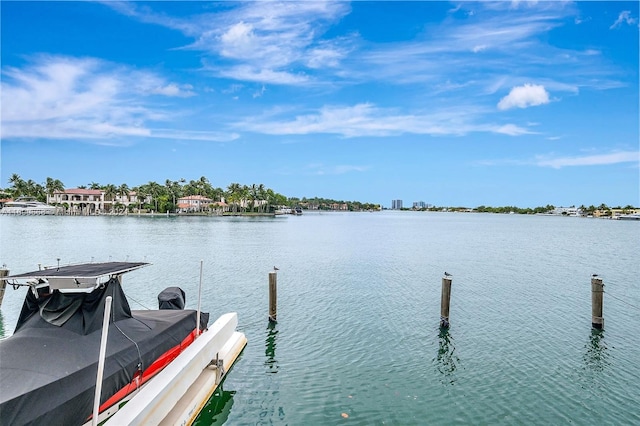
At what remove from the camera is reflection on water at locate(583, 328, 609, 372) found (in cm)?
1238

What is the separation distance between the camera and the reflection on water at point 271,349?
467 inches

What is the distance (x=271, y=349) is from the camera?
13258 millimetres

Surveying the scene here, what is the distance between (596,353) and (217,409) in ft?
40.0

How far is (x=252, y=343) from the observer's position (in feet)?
45.2

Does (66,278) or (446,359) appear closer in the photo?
(66,278)

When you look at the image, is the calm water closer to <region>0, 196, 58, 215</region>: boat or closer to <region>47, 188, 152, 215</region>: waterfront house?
<region>0, 196, 58, 215</region>: boat

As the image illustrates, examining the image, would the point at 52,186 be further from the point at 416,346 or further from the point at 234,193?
the point at 416,346

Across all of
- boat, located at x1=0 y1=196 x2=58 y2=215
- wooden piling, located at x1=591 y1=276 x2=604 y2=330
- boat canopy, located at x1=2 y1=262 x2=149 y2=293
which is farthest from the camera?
boat, located at x1=0 y1=196 x2=58 y2=215

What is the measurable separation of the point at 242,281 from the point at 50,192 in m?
174

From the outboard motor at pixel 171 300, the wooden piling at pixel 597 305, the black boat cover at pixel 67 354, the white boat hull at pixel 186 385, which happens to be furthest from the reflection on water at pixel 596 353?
the outboard motor at pixel 171 300

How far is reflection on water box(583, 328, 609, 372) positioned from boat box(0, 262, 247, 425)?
11.1 meters

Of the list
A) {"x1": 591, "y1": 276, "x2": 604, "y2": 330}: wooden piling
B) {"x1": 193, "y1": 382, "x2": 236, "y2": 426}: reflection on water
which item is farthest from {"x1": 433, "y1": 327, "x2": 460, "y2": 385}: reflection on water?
{"x1": 193, "y1": 382, "x2": 236, "y2": 426}: reflection on water

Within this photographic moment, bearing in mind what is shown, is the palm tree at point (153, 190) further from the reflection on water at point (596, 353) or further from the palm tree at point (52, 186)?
the reflection on water at point (596, 353)

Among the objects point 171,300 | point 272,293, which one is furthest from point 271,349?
point 171,300
